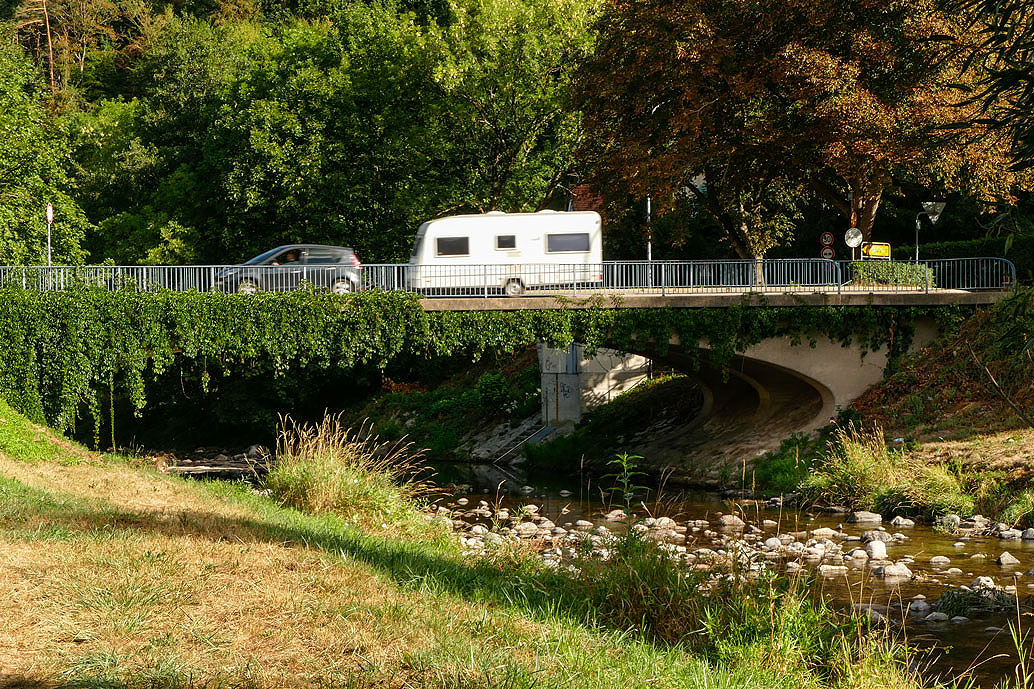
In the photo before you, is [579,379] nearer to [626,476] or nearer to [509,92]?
[509,92]

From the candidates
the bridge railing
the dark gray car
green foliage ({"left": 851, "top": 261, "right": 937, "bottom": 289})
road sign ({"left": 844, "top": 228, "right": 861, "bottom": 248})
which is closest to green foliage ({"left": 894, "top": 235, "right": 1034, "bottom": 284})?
the bridge railing

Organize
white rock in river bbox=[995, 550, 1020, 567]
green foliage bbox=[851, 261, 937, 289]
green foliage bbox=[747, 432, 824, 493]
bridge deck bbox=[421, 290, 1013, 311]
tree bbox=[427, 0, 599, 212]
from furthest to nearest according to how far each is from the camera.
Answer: tree bbox=[427, 0, 599, 212]
green foliage bbox=[851, 261, 937, 289]
bridge deck bbox=[421, 290, 1013, 311]
green foliage bbox=[747, 432, 824, 493]
white rock in river bbox=[995, 550, 1020, 567]

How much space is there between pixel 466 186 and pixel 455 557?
25.5m

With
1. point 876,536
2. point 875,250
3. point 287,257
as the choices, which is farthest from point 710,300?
point 287,257

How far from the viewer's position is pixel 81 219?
36.1m

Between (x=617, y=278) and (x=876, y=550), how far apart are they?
459 inches

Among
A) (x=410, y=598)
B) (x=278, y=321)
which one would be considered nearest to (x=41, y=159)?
(x=278, y=321)

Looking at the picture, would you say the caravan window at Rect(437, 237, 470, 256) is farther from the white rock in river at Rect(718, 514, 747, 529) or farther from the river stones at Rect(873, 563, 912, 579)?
the river stones at Rect(873, 563, 912, 579)

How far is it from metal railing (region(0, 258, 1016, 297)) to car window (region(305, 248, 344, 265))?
222cm

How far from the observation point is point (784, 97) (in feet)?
85.0

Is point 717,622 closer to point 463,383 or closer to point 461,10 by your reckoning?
point 461,10

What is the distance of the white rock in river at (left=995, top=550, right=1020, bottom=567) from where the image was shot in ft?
46.8

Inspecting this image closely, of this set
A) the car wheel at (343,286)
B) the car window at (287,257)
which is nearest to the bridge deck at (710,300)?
the car wheel at (343,286)

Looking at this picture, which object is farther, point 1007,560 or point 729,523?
point 729,523
